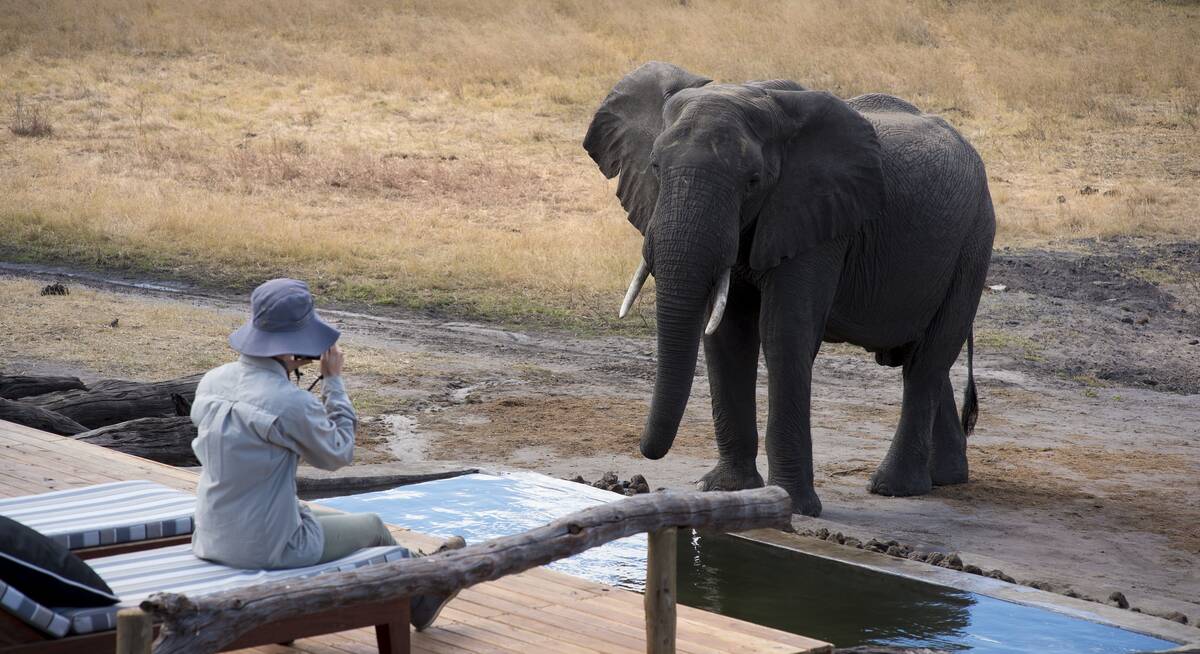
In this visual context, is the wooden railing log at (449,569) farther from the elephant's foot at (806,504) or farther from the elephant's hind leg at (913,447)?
the elephant's hind leg at (913,447)

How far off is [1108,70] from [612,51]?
1063 centimetres

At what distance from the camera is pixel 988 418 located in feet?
43.1

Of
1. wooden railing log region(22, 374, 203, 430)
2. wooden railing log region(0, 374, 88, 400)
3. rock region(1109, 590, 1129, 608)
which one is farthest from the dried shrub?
rock region(1109, 590, 1129, 608)

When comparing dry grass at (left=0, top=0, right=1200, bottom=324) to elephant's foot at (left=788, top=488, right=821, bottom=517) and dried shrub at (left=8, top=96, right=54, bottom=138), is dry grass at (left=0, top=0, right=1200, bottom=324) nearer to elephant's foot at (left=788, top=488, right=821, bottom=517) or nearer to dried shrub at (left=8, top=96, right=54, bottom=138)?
dried shrub at (left=8, top=96, right=54, bottom=138)

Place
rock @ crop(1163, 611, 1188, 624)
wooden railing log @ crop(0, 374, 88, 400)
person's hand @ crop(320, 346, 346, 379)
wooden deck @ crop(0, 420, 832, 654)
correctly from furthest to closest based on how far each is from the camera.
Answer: wooden railing log @ crop(0, 374, 88, 400)
rock @ crop(1163, 611, 1188, 624)
wooden deck @ crop(0, 420, 832, 654)
person's hand @ crop(320, 346, 346, 379)

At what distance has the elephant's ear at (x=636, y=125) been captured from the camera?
9422 mm

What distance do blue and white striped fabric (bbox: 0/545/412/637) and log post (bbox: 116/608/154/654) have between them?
0.43 metres

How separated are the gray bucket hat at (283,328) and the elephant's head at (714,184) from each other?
3793mm

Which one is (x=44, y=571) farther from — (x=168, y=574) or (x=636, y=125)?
(x=636, y=125)

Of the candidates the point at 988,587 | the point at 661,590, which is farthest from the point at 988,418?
the point at 661,590

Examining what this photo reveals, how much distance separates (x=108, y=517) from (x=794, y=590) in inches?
136

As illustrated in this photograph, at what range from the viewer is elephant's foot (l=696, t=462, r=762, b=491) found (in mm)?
9586

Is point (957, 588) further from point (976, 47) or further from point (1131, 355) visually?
point (976, 47)

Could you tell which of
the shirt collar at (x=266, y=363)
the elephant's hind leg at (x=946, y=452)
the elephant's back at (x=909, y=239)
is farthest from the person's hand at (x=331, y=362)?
the elephant's hind leg at (x=946, y=452)
